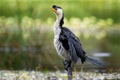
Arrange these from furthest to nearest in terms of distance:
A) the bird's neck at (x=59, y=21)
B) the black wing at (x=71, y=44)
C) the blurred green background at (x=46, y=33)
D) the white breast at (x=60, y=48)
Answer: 1. the blurred green background at (x=46, y=33)
2. the bird's neck at (x=59, y=21)
3. the white breast at (x=60, y=48)
4. the black wing at (x=71, y=44)

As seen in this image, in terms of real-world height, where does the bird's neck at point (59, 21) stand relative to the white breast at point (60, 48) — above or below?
above

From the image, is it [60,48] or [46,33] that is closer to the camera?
[60,48]

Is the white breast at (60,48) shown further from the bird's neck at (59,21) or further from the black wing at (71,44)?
the bird's neck at (59,21)

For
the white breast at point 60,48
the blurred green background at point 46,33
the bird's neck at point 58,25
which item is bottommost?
the blurred green background at point 46,33

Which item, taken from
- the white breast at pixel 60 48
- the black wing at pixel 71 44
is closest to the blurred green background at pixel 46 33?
the white breast at pixel 60 48

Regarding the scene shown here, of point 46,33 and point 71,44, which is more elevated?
point 71,44

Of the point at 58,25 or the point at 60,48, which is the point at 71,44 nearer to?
the point at 60,48

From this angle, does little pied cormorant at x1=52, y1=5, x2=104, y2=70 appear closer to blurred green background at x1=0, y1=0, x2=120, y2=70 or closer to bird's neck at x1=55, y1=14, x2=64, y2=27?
bird's neck at x1=55, y1=14, x2=64, y2=27

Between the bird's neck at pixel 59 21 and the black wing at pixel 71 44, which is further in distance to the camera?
the bird's neck at pixel 59 21

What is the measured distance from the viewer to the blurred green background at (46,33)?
1525 centimetres

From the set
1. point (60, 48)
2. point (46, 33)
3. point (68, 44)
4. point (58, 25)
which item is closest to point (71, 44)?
point (68, 44)

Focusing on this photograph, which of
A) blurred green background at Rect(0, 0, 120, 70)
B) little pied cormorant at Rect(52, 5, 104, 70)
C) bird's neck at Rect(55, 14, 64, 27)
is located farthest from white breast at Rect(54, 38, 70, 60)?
blurred green background at Rect(0, 0, 120, 70)

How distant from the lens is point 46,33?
746 inches

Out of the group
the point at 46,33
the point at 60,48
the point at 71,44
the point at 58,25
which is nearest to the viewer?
the point at 71,44
